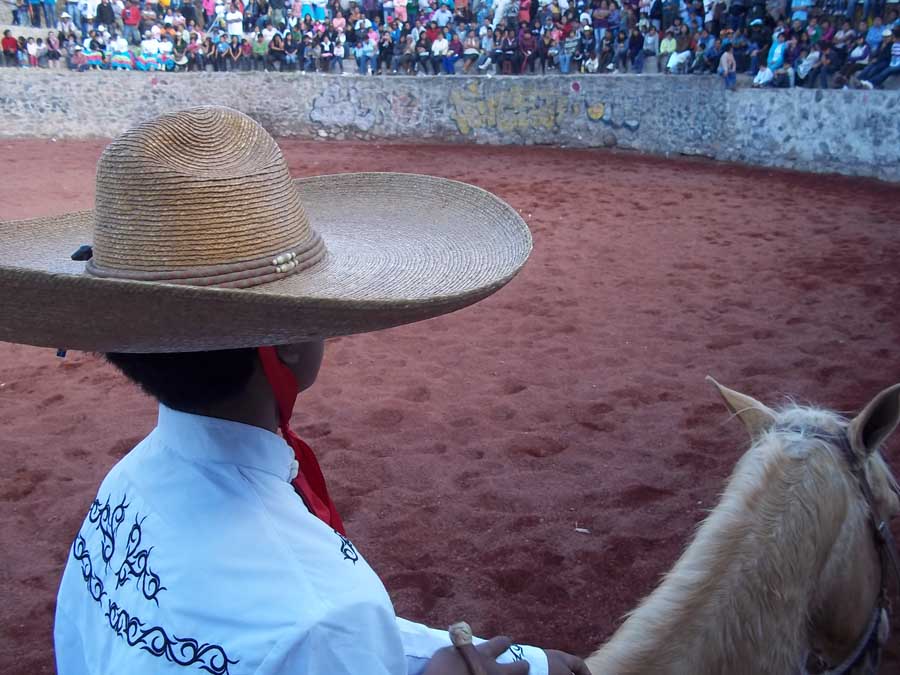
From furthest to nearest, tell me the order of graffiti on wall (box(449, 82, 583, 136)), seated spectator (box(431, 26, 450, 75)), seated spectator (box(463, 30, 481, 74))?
seated spectator (box(431, 26, 450, 75))
seated spectator (box(463, 30, 481, 74))
graffiti on wall (box(449, 82, 583, 136))

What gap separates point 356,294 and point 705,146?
1277cm

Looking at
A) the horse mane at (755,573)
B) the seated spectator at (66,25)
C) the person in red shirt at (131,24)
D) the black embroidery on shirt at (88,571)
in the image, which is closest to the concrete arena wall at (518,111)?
the seated spectator at (66,25)

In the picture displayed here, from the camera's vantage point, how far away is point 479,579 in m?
3.02

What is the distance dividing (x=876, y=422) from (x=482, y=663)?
3.70 ft

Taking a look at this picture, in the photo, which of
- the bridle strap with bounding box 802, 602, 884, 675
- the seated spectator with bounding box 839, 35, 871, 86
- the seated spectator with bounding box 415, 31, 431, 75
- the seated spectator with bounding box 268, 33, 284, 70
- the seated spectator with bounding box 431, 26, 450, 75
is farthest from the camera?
the seated spectator with bounding box 268, 33, 284, 70

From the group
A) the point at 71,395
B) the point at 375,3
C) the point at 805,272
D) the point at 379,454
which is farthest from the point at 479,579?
the point at 375,3

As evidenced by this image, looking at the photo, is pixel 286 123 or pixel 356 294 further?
pixel 286 123

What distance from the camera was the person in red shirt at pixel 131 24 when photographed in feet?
68.5

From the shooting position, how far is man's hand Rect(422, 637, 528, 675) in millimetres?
980

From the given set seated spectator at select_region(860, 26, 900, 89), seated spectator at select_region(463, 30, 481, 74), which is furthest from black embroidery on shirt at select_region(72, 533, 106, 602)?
seated spectator at select_region(463, 30, 481, 74)

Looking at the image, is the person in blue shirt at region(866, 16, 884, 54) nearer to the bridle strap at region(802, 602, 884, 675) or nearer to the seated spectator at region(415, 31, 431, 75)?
the seated spectator at region(415, 31, 431, 75)

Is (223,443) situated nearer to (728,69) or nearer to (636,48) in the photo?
(728,69)

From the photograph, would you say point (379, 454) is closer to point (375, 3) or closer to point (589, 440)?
point (589, 440)

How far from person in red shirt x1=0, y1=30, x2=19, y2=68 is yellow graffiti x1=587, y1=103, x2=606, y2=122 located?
14.3 m
